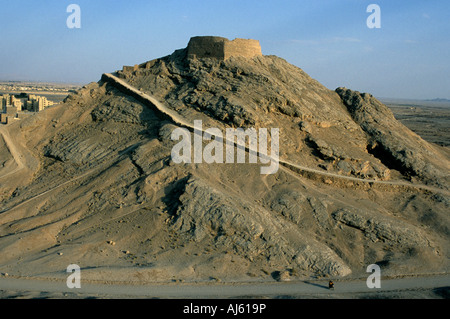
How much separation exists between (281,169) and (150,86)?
9.17 m

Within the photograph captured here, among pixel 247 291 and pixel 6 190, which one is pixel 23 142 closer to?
pixel 6 190

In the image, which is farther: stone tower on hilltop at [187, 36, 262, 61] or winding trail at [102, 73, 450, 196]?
stone tower on hilltop at [187, 36, 262, 61]

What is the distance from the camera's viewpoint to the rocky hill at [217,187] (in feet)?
54.2

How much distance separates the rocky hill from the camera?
16.5m

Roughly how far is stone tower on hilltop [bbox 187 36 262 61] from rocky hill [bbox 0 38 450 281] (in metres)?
0.36

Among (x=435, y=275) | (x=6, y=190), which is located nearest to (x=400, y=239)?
(x=435, y=275)

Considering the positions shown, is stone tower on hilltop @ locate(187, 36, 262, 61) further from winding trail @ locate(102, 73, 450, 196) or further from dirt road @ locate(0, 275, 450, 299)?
dirt road @ locate(0, 275, 450, 299)

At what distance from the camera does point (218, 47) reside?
78.5 ft

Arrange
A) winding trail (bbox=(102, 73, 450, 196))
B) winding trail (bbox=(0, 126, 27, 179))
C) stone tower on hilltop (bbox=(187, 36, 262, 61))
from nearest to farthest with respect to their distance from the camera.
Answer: winding trail (bbox=(102, 73, 450, 196))
winding trail (bbox=(0, 126, 27, 179))
stone tower on hilltop (bbox=(187, 36, 262, 61))

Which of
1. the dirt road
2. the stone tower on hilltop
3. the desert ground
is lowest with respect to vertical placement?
the dirt road

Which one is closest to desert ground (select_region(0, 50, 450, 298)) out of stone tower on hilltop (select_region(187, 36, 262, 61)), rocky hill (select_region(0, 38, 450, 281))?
rocky hill (select_region(0, 38, 450, 281))

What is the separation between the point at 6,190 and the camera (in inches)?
820

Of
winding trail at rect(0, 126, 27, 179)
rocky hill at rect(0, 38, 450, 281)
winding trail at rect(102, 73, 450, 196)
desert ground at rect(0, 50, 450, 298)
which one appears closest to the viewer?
desert ground at rect(0, 50, 450, 298)

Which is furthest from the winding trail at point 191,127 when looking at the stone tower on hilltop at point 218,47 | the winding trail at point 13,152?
the winding trail at point 13,152
